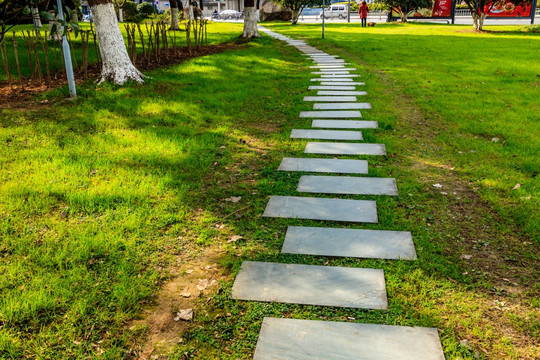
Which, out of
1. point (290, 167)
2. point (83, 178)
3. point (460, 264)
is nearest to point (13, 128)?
point (83, 178)

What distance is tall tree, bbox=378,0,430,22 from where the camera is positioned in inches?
1294

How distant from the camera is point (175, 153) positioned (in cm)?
485

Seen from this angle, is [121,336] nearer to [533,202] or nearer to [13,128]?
[533,202]

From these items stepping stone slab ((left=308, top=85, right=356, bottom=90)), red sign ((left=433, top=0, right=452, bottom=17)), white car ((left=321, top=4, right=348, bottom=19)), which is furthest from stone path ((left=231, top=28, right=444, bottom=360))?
white car ((left=321, top=4, right=348, bottom=19))

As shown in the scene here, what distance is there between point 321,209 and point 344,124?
283cm

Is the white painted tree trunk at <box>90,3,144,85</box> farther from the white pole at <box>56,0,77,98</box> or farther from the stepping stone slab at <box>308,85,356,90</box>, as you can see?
the stepping stone slab at <box>308,85,356,90</box>

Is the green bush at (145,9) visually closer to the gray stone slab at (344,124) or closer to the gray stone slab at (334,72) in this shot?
the gray stone slab at (334,72)

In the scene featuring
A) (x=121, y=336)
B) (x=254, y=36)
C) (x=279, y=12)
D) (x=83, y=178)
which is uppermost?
(x=279, y=12)

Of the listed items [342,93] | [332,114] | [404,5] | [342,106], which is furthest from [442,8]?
[332,114]

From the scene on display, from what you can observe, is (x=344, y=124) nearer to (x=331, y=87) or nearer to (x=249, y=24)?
(x=331, y=87)

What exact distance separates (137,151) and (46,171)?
98cm

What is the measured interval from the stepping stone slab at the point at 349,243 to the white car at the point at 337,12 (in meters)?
44.8

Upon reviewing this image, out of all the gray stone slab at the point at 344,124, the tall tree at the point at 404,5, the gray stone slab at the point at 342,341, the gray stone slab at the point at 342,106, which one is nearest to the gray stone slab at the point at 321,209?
the gray stone slab at the point at 342,341

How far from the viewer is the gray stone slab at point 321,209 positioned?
3.46 metres
